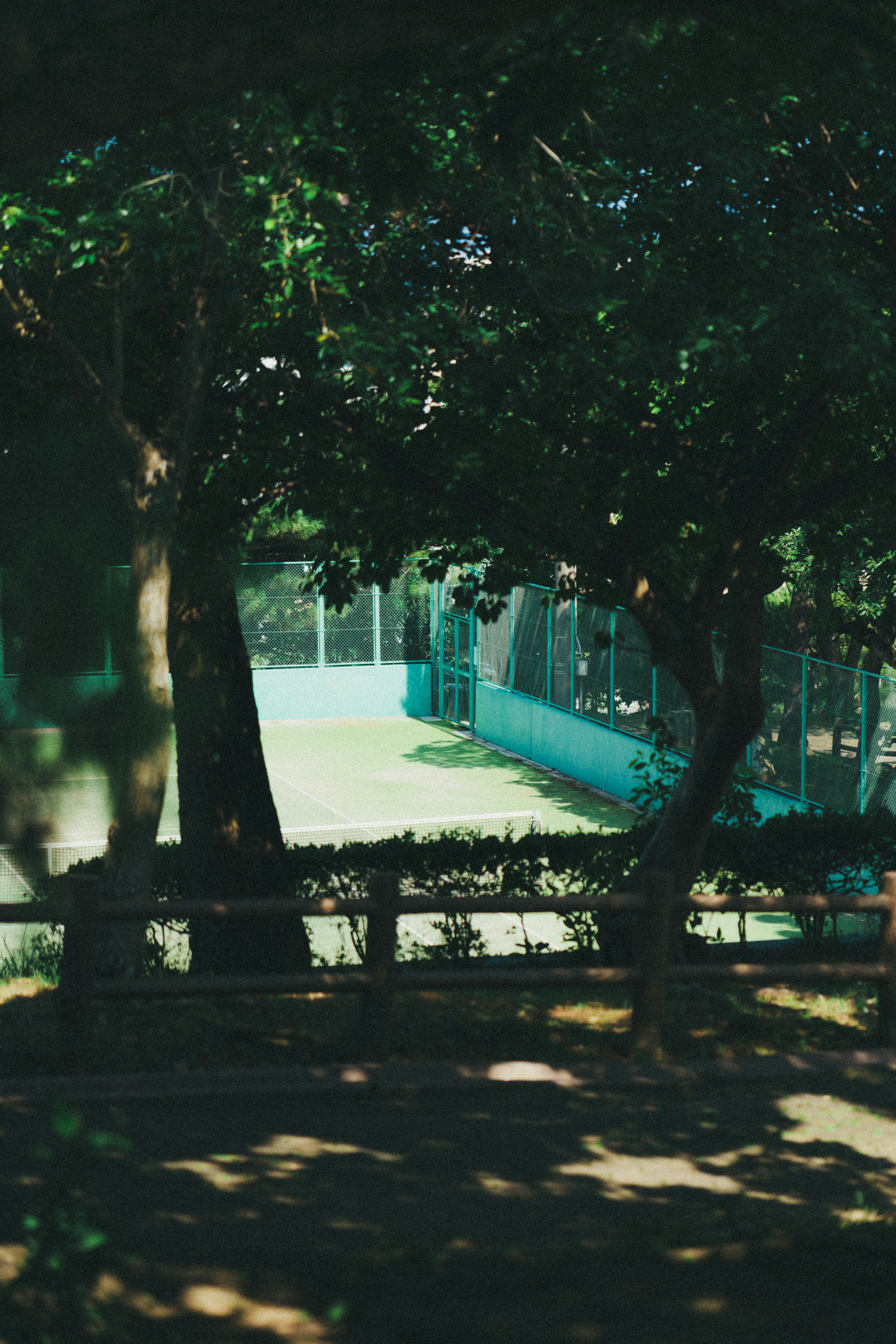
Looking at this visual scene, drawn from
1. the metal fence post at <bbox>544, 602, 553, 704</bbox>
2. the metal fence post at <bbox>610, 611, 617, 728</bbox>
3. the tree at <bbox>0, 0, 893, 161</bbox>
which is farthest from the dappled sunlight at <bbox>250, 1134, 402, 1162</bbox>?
the metal fence post at <bbox>544, 602, 553, 704</bbox>

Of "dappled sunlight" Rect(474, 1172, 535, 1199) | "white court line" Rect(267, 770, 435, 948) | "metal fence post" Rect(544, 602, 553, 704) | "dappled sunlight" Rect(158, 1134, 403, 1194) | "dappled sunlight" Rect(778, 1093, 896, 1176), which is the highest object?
"metal fence post" Rect(544, 602, 553, 704)

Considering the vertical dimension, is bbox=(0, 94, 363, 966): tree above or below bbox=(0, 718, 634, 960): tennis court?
above

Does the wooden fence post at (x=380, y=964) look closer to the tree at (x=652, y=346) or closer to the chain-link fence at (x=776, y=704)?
the tree at (x=652, y=346)

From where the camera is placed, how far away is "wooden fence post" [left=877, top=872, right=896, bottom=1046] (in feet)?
24.3

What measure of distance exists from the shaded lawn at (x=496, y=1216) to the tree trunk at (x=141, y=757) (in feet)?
6.70

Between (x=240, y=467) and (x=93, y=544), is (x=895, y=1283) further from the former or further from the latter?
(x=240, y=467)

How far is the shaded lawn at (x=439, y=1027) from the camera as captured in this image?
23.4ft

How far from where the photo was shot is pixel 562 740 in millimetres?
27219

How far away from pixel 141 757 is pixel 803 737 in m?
13.4

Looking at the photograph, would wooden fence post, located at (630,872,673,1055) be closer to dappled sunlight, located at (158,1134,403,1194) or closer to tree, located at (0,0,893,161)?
dappled sunlight, located at (158,1134,403,1194)

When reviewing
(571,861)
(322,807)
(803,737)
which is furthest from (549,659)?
(571,861)

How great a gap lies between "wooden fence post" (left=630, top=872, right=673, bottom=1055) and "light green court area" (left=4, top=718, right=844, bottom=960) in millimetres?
4055

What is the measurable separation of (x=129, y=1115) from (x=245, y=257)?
251 inches

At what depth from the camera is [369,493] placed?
35.0 feet
